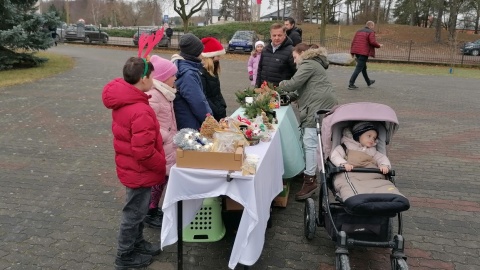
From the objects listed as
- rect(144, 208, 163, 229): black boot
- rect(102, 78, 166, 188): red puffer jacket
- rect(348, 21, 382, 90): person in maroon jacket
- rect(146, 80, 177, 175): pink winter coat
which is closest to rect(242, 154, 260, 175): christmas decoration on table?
rect(102, 78, 166, 188): red puffer jacket

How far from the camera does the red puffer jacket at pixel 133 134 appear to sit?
3236mm

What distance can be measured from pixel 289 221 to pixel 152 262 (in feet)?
5.14

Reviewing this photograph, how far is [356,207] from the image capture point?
3.29 metres

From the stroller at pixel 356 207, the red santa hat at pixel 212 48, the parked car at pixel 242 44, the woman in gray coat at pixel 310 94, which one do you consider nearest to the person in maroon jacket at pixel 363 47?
the woman in gray coat at pixel 310 94

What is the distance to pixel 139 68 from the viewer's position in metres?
3.31

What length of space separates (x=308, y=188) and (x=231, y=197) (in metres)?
2.20

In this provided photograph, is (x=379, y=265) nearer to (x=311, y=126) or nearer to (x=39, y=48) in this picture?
(x=311, y=126)

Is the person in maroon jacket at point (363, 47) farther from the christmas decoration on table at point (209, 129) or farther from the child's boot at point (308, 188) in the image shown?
the christmas decoration on table at point (209, 129)

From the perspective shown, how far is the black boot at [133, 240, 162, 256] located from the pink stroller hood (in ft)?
5.99

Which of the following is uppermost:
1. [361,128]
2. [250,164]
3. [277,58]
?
[277,58]

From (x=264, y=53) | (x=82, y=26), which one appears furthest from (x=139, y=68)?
(x=82, y=26)

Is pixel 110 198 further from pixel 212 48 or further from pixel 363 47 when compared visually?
pixel 363 47

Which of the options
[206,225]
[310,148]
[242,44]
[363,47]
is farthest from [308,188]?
[242,44]

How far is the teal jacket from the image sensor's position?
5043mm
